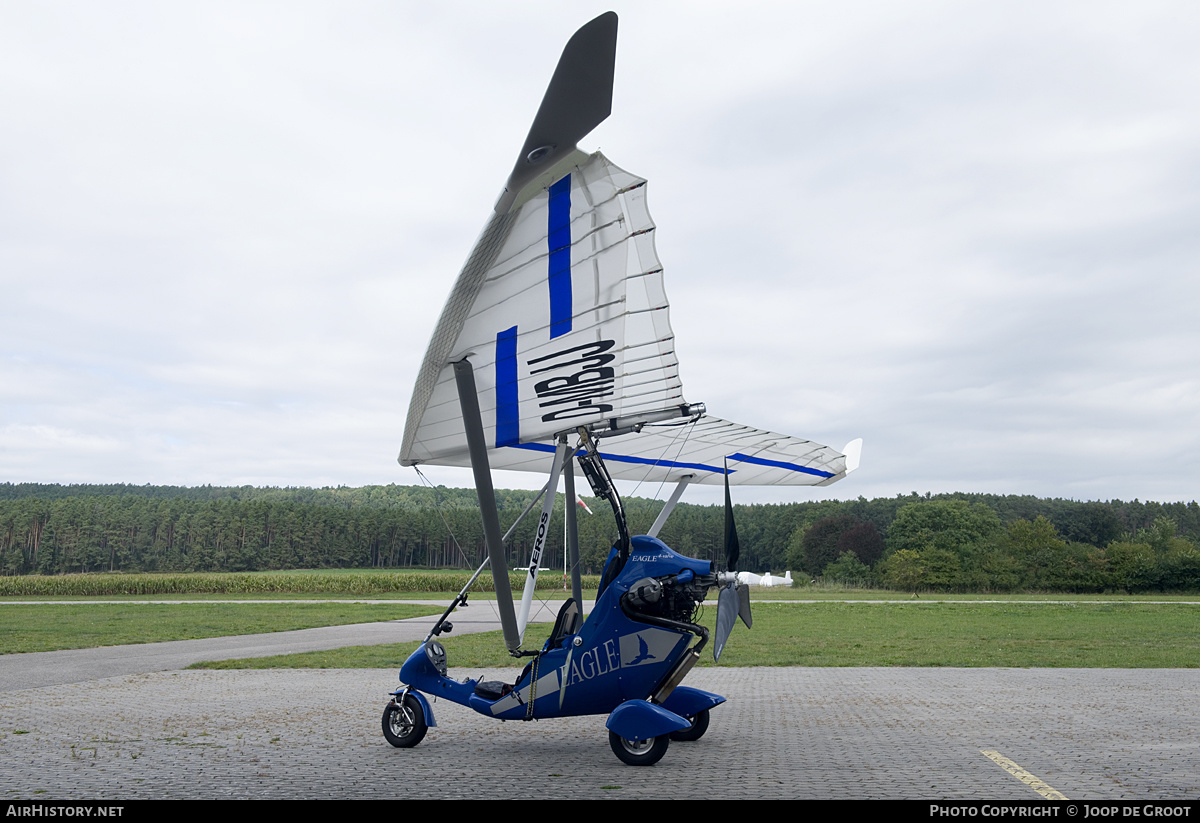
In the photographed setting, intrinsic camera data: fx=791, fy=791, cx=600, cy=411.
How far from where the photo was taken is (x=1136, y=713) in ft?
29.1

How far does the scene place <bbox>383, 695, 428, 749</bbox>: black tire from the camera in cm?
731

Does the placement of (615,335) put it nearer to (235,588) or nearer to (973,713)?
(973,713)

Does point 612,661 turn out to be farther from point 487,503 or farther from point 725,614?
point 487,503

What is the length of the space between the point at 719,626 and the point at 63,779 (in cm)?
521

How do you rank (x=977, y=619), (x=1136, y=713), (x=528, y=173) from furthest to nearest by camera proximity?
(x=977, y=619)
(x=1136, y=713)
(x=528, y=173)

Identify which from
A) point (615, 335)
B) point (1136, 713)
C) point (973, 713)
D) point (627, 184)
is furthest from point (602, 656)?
point (1136, 713)

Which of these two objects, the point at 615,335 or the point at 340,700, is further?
the point at 340,700

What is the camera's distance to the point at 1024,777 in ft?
19.0

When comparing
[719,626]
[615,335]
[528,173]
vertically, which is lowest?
[719,626]

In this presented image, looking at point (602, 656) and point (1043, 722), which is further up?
point (602, 656)

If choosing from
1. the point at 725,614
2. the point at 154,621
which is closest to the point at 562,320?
the point at 725,614

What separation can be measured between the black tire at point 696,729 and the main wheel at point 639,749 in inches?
42.8

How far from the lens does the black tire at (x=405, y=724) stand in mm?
7312

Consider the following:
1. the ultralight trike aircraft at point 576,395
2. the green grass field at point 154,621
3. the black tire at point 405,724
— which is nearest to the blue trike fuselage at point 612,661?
the ultralight trike aircraft at point 576,395
